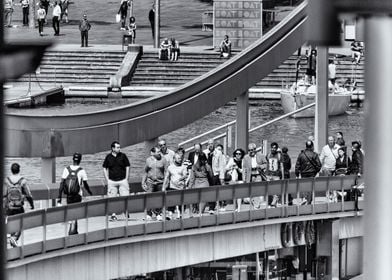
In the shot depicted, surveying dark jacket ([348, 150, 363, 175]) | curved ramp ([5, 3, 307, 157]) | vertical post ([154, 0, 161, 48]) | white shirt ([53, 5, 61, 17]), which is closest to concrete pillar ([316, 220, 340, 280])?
dark jacket ([348, 150, 363, 175])

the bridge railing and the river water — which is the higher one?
the bridge railing

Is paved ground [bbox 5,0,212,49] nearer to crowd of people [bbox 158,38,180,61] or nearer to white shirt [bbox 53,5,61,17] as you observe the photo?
white shirt [bbox 53,5,61,17]

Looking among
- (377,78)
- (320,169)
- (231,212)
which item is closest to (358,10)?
(377,78)

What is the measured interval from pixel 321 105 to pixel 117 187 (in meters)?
6.17

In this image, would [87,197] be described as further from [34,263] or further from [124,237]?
[34,263]

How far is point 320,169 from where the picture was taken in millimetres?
23594

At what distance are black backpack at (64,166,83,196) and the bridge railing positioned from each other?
0.28 m

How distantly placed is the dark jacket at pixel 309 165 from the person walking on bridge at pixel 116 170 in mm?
3706

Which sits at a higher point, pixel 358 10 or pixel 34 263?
pixel 358 10

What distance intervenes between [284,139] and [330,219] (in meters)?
18.1

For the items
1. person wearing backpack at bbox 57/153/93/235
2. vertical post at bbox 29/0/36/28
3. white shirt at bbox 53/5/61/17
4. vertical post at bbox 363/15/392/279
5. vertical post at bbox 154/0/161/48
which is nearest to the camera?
vertical post at bbox 363/15/392/279

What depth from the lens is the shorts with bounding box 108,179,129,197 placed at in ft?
66.9

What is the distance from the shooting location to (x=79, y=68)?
173 ft

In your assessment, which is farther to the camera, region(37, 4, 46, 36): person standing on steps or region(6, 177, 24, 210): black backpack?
region(37, 4, 46, 36): person standing on steps
